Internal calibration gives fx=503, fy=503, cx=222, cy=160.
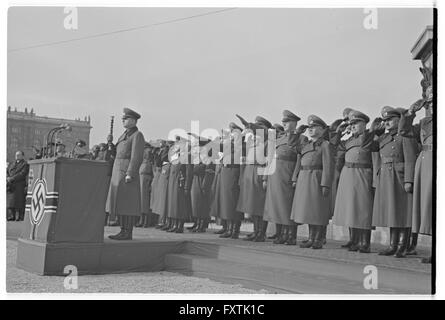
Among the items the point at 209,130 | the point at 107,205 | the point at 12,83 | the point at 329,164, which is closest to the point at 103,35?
the point at 12,83

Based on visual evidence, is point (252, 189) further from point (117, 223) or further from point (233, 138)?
point (117, 223)

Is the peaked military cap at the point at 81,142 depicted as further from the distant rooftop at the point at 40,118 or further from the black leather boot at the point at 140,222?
the black leather boot at the point at 140,222

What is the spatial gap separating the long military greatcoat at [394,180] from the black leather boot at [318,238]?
0.48m

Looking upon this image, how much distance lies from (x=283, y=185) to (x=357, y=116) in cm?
95

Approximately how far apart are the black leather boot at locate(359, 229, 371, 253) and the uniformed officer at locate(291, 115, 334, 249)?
0.34 meters

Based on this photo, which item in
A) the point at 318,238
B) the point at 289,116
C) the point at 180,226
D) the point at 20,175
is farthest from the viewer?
the point at 20,175

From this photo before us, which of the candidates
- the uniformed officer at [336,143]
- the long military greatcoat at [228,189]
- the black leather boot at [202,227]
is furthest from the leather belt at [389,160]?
the black leather boot at [202,227]

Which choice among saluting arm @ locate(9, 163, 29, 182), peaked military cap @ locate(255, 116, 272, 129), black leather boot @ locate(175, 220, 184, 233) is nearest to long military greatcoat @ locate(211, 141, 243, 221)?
black leather boot @ locate(175, 220, 184, 233)

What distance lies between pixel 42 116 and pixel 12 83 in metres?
0.40

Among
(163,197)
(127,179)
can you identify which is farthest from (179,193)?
(127,179)

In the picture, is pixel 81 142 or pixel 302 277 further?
pixel 81 142

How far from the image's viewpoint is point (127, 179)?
15.6 ft

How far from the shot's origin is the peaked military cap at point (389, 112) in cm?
403
